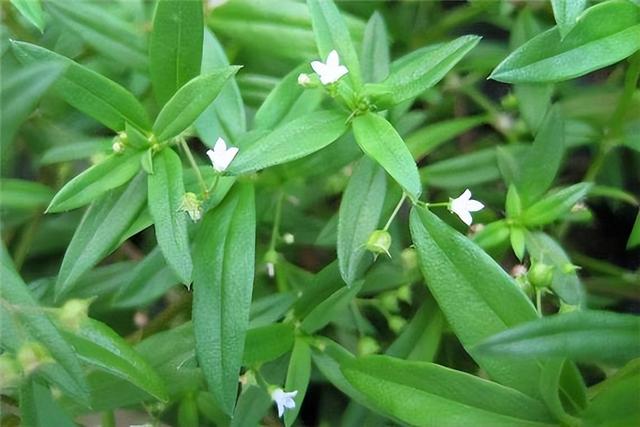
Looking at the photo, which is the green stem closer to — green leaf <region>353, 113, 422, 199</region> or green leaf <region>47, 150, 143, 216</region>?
green leaf <region>353, 113, 422, 199</region>

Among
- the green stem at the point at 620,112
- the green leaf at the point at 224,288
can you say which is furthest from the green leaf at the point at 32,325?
the green stem at the point at 620,112

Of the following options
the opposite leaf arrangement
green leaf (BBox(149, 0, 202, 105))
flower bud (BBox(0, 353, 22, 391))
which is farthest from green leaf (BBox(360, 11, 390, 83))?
flower bud (BBox(0, 353, 22, 391))

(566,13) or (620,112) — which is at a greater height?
(566,13)

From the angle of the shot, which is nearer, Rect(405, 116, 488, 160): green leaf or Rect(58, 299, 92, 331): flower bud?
Rect(58, 299, 92, 331): flower bud

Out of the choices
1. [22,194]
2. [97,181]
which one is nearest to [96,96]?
[97,181]

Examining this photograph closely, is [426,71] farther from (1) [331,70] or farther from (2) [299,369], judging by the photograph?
(2) [299,369]

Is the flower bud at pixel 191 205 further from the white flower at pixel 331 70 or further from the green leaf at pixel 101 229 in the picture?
the white flower at pixel 331 70
